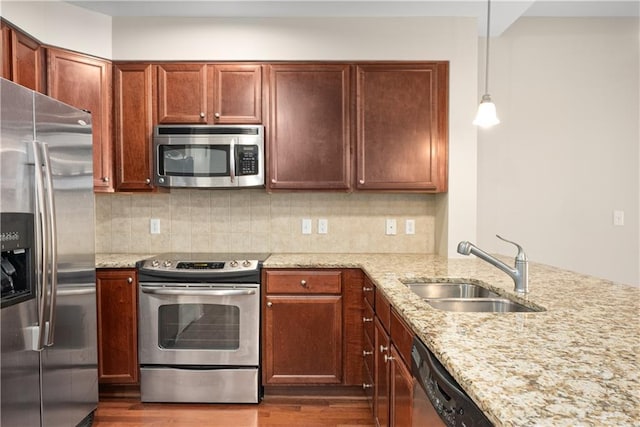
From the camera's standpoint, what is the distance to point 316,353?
265 centimetres

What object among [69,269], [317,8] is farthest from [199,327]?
[317,8]

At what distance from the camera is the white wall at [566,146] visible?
10.3 feet

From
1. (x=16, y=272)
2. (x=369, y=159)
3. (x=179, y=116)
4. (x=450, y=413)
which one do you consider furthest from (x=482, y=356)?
(x=179, y=116)

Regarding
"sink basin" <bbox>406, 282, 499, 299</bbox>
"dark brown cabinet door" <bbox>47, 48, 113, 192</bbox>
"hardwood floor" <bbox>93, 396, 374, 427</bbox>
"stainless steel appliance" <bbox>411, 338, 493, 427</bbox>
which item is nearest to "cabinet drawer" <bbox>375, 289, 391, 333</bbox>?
"sink basin" <bbox>406, 282, 499, 299</bbox>

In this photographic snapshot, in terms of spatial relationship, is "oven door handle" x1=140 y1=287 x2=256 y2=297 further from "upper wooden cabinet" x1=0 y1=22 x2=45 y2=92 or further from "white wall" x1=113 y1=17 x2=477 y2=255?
"white wall" x1=113 y1=17 x2=477 y2=255

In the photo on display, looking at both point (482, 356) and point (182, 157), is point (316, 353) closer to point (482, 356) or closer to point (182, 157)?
point (182, 157)

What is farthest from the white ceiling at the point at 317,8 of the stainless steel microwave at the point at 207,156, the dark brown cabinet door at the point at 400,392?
the dark brown cabinet door at the point at 400,392

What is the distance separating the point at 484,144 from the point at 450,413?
8.51ft

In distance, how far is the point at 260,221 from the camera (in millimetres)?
3172

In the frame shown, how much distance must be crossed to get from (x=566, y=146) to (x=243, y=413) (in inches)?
115

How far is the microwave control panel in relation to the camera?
2766 mm

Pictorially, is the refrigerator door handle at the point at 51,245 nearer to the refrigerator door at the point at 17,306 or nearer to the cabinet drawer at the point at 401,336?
the refrigerator door at the point at 17,306

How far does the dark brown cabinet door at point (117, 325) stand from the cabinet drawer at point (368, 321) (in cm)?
141

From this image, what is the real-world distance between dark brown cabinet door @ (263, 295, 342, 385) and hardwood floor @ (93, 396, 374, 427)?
0.14 metres
